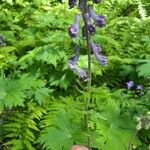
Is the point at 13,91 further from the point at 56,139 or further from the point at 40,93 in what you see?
the point at 56,139

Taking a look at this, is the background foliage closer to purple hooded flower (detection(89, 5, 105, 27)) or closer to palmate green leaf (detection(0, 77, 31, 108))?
palmate green leaf (detection(0, 77, 31, 108))

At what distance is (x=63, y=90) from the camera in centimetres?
367

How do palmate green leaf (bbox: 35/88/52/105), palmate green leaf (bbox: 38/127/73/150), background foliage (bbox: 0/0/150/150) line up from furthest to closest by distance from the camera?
palmate green leaf (bbox: 35/88/52/105)
background foliage (bbox: 0/0/150/150)
palmate green leaf (bbox: 38/127/73/150)

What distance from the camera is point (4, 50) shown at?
3992mm

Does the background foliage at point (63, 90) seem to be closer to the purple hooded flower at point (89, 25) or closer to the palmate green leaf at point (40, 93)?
the palmate green leaf at point (40, 93)

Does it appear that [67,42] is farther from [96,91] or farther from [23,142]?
[23,142]

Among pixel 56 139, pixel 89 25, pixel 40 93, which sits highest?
pixel 89 25

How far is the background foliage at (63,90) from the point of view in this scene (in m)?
2.91

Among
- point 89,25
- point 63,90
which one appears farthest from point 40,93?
point 89,25

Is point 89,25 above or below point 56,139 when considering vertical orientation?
above

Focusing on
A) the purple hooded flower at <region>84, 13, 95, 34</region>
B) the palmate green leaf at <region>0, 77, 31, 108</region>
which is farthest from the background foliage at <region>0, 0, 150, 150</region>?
the purple hooded flower at <region>84, 13, 95, 34</region>

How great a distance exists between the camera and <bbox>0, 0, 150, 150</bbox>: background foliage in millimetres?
2906

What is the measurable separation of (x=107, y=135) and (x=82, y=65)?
0.83 m

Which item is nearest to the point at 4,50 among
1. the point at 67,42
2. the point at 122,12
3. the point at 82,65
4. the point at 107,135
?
the point at 67,42
